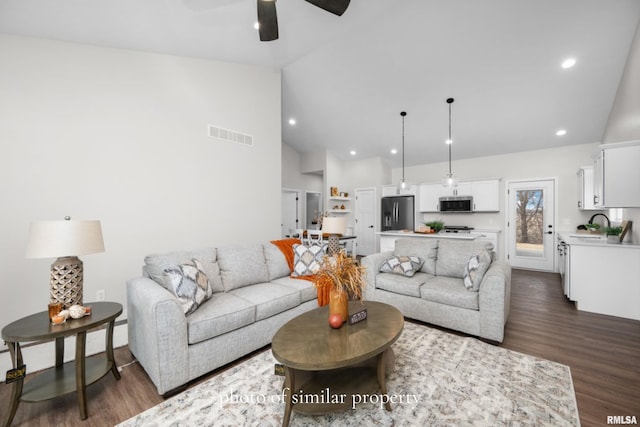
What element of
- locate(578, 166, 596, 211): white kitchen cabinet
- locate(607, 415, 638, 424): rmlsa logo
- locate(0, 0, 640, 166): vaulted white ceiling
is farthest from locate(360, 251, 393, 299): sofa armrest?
locate(578, 166, 596, 211): white kitchen cabinet

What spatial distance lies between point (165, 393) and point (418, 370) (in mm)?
1887

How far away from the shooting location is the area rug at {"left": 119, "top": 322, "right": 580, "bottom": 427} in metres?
1.64

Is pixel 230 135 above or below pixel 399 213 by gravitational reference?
above

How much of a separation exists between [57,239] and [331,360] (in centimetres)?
189

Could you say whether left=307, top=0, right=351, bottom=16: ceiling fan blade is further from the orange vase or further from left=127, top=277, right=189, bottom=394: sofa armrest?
left=127, top=277, right=189, bottom=394: sofa armrest

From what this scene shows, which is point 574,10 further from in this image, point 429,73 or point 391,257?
point 391,257

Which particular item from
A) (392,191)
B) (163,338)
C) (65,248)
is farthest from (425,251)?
(392,191)

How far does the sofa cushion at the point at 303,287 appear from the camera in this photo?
9.37ft

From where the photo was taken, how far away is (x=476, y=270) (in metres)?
2.79

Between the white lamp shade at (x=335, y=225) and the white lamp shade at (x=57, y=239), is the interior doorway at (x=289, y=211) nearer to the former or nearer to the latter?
the white lamp shade at (x=335, y=225)

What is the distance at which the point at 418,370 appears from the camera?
2131mm

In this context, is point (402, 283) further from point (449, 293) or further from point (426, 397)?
point (426, 397)

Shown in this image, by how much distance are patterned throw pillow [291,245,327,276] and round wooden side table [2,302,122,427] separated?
71.3 inches

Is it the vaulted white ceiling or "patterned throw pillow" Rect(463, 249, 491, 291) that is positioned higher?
the vaulted white ceiling
